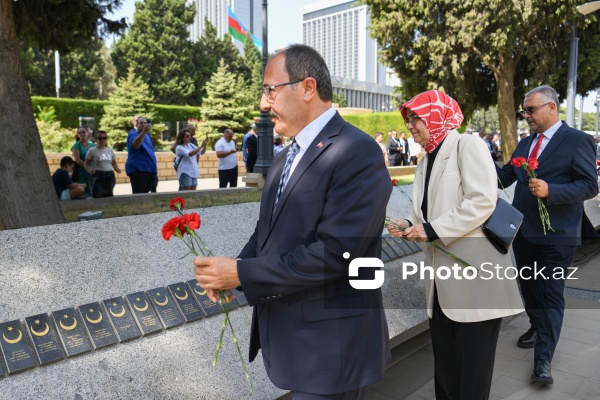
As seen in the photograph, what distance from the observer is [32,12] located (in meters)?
6.59

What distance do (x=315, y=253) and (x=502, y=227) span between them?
4.60ft

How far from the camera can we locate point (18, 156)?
4805mm

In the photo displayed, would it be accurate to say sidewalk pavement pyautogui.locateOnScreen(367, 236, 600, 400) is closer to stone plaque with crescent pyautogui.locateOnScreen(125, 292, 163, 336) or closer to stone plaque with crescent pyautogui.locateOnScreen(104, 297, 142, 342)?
stone plaque with crescent pyautogui.locateOnScreen(125, 292, 163, 336)

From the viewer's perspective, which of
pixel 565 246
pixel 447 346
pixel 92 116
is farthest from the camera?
pixel 92 116

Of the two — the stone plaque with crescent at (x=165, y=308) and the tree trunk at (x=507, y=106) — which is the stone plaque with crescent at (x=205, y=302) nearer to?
→ the stone plaque with crescent at (x=165, y=308)

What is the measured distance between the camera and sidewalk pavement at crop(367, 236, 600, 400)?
12.2ft

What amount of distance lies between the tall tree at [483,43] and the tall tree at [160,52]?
27.6 meters

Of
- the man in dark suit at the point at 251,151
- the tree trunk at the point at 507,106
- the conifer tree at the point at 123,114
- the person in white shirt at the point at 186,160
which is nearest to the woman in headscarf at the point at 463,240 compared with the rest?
the person in white shirt at the point at 186,160

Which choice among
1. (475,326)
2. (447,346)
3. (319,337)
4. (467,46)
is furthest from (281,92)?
(467,46)

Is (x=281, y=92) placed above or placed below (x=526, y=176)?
above

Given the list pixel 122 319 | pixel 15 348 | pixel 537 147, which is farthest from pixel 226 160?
pixel 15 348

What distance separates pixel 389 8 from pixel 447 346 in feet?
56.4

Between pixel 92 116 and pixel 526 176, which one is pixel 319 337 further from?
pixel 92 116
